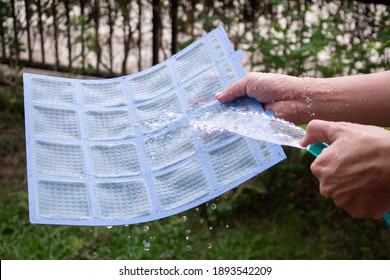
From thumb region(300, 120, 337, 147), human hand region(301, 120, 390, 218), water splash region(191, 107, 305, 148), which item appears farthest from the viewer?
water splash region(191, 107, 305, 148)

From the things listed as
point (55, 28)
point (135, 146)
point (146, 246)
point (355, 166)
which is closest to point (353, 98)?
point (355, 166)

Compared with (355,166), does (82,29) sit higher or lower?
lower

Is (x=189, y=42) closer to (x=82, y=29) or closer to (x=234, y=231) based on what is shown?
(x=82, y=29)

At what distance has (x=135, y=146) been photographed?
2197 millimetres

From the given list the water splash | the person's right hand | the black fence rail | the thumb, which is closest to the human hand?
the thumb

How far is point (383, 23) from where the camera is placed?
3967 mm

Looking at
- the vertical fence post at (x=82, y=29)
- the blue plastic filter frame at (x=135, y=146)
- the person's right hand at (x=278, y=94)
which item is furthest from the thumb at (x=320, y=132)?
the vertical fence post at (x=82, y=29)

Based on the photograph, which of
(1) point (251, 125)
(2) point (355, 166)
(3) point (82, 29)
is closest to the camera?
(2) point (355, 166)

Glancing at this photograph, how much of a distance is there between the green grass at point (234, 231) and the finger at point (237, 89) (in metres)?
1.41

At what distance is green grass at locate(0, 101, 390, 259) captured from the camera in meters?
3.50

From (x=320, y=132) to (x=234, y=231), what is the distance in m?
2.03

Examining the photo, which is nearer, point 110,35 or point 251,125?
point 251,125

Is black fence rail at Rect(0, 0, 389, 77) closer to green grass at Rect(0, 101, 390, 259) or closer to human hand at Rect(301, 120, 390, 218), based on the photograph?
green grass at Rect(0, 101, 390, 259)

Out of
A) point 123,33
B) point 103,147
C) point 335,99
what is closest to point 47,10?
point 123,33
